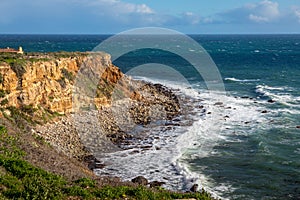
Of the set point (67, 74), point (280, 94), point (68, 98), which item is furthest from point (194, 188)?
point (280, 94)

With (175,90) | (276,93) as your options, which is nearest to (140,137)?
(175,90)

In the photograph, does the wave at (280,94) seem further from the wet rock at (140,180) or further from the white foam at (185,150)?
the wet rock at (140,180)

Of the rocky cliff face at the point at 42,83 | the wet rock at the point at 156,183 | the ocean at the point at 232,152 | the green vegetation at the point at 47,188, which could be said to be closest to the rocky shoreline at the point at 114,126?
the wet rock at the point at 156,183

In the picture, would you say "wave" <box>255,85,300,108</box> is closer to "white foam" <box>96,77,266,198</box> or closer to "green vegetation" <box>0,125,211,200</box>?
"white foam" <box>96,77,266,198</box>

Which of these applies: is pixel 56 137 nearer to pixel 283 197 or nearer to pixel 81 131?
pixel 81 131

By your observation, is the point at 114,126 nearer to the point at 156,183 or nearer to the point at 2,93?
the point at 2,93
